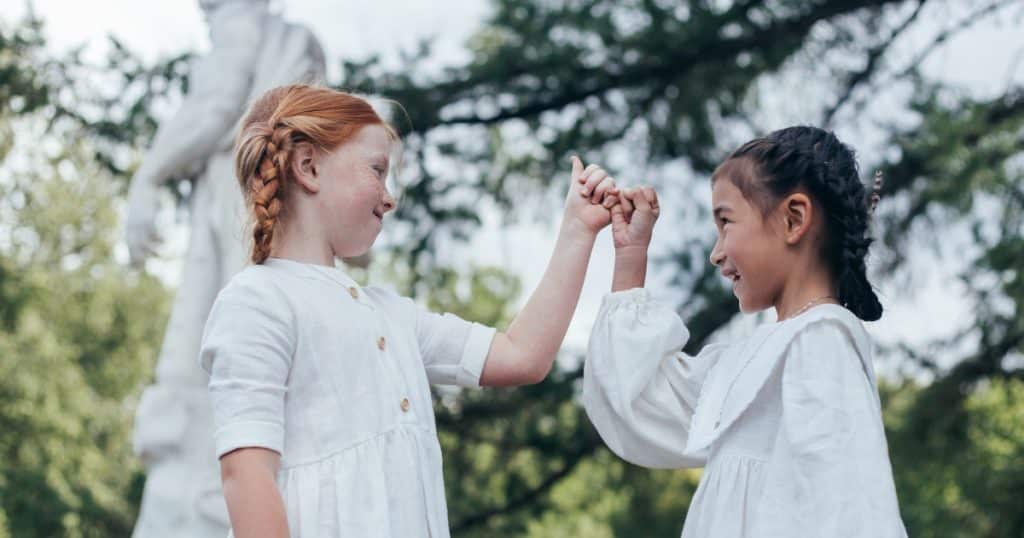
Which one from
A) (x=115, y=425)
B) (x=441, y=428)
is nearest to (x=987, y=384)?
(x=441, y=428)

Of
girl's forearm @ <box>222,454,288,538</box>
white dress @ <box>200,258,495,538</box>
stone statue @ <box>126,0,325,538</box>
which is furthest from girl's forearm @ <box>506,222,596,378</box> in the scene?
stone statue @ <box>126,0,325,538</box>

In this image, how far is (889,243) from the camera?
6828mm

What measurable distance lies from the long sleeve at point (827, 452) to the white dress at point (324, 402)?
0.55 metres

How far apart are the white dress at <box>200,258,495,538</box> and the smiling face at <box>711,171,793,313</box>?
23.2 inches

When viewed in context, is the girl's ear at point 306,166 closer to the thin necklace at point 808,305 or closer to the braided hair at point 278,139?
the braided hair at point 278,139

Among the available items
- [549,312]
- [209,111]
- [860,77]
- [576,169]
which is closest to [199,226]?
[209,111]

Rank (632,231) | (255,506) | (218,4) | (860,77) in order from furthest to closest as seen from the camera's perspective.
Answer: (860,77), (218,4), (632,231), (255,506)

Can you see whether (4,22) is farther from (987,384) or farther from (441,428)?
(987,384)

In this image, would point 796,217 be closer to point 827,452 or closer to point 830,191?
point 830,191

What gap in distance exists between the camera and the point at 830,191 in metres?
2.39

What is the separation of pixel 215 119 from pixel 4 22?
236cm

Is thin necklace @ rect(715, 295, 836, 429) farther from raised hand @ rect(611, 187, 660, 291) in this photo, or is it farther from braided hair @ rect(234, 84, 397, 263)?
braided hair @ rect(234, 84, 397, 263)

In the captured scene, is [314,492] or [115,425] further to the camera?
[115,425]

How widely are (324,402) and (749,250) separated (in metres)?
0.78
